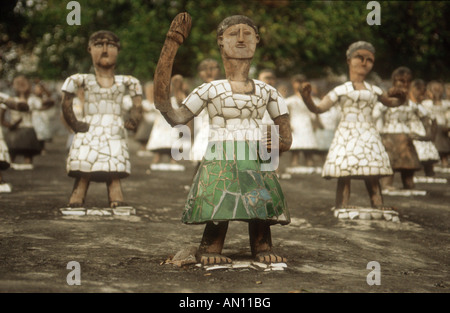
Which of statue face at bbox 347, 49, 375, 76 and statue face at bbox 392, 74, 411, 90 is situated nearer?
statue face at bbox 347, 49, 375, 76

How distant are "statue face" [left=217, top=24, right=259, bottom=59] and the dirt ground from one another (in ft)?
5.28

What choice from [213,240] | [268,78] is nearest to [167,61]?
[213,240]

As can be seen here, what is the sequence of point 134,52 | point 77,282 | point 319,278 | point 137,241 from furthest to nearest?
point 134,52, point 137,241, point 319,278, point 77,282

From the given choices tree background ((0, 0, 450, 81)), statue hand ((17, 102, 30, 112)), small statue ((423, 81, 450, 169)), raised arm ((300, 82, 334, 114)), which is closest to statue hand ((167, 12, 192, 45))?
raised arm ((300, 82, 334, 114))

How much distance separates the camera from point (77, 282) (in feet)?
16.6

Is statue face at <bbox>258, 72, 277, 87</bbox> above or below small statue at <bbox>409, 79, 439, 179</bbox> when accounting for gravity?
above

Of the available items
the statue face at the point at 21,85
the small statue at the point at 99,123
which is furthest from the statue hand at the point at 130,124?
the statue face at the point at 21,85

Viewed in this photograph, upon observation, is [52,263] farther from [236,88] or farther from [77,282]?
[236,88]

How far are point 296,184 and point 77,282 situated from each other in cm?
732

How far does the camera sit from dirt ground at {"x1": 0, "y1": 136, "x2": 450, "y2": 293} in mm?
5191

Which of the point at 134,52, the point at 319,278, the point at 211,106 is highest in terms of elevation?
the point at 134,52

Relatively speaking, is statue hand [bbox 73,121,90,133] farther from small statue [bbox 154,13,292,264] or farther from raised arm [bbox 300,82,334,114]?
small statue [bbox 154,13,292,264]

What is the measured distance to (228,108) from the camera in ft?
19.5

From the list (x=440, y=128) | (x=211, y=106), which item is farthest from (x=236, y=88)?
(x=440, y=128)
